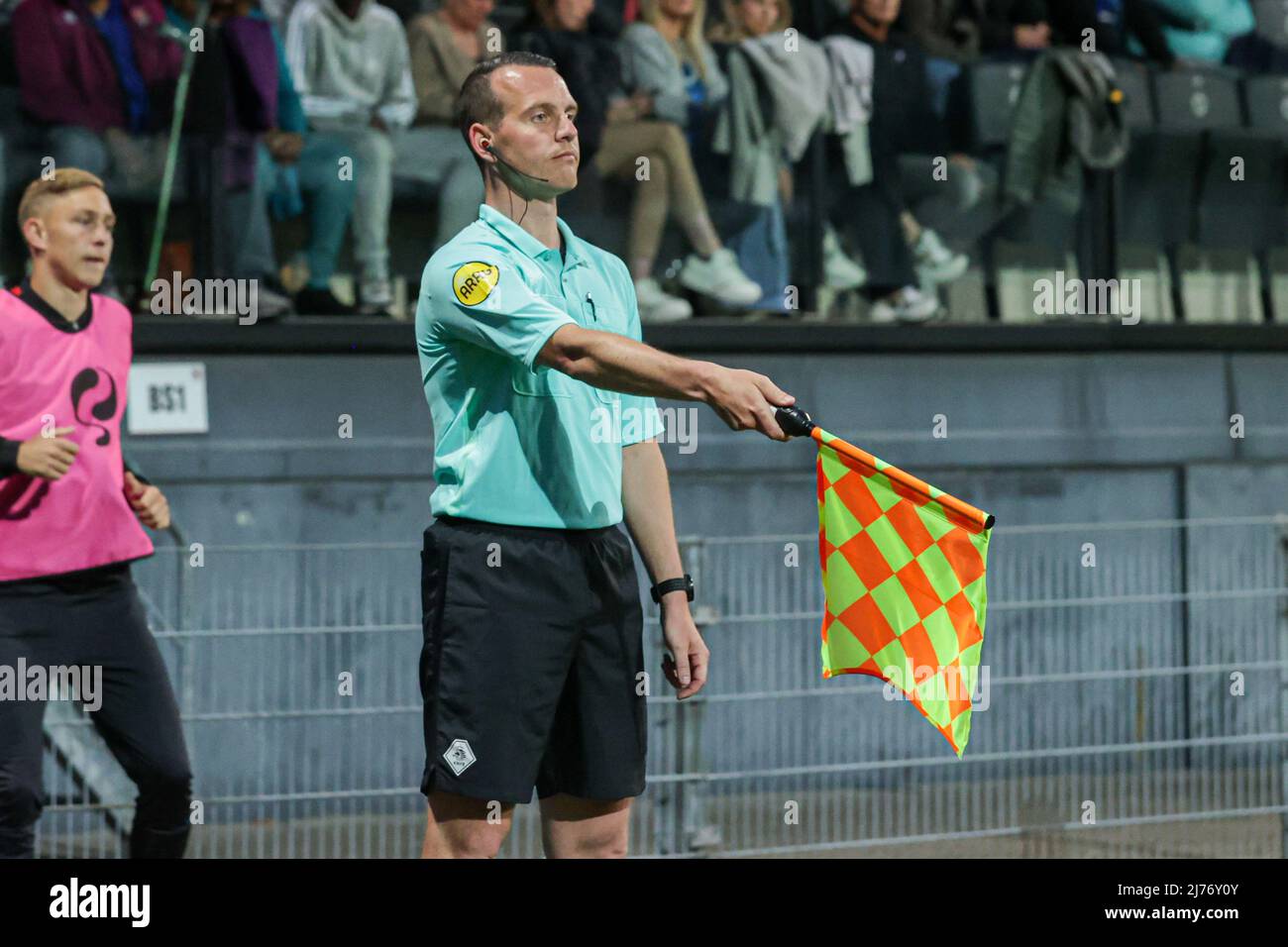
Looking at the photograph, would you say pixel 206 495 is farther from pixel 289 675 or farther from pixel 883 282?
pixel 883 282

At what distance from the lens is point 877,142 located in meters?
10.2

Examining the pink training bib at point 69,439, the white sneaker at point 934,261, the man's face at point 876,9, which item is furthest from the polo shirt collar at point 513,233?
the man's face at point 876,9

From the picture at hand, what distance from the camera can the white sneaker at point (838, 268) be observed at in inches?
397

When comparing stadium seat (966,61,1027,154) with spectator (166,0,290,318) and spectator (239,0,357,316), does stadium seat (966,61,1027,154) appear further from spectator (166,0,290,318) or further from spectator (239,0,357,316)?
spectator (166,0,290,318)

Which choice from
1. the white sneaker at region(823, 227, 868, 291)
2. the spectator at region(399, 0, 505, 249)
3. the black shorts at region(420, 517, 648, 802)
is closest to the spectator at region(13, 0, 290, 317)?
the spectator at region(399, 0, 505, 249)

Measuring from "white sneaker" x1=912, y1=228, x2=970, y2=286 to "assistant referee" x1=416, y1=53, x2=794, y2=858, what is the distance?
6.02 metres

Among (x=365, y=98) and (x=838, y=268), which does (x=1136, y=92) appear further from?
(x=365, y=98)

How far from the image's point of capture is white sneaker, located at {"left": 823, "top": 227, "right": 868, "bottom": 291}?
10.1m

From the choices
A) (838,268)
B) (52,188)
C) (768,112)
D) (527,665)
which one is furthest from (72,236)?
(838,268)

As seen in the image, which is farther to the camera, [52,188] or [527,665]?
[52,188]

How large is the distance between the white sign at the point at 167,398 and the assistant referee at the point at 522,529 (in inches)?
186

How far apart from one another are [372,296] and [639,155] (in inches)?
56.6

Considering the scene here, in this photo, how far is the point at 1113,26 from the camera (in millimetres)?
10906
